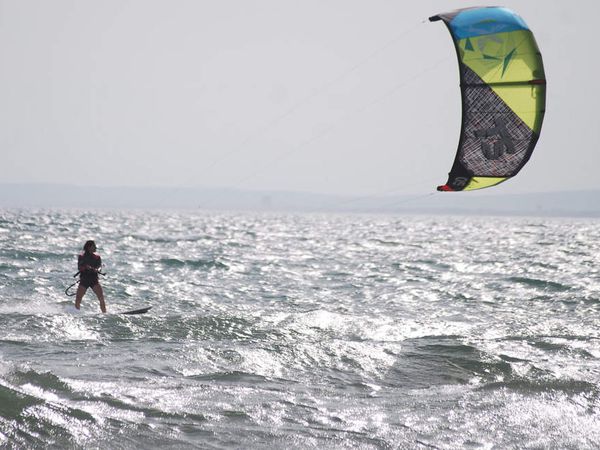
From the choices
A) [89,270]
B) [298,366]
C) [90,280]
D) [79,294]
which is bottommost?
[298,366]

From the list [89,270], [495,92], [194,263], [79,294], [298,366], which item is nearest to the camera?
[298,366]

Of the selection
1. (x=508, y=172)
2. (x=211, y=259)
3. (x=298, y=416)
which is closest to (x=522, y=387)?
(x=298, y=416)

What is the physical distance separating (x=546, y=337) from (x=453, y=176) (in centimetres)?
313

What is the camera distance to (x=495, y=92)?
11.7m

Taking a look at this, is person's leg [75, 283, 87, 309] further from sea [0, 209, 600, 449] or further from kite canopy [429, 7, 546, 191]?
kite canopy [429, 7, 546, 191]

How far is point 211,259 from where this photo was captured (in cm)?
2858

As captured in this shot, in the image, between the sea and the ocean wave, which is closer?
the sea

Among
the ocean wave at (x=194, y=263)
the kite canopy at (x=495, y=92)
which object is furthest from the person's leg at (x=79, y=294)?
the ocean wave at (x=194, y=263)

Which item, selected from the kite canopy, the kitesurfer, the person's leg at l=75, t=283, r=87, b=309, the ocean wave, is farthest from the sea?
the ocean wave

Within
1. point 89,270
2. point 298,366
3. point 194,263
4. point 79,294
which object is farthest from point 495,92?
point 194,263

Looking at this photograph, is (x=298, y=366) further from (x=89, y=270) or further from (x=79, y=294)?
(x=79, y=294)

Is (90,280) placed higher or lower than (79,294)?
higher

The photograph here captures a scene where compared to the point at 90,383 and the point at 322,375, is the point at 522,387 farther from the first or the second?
the point at 90,383

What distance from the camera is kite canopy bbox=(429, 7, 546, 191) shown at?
11.5m
